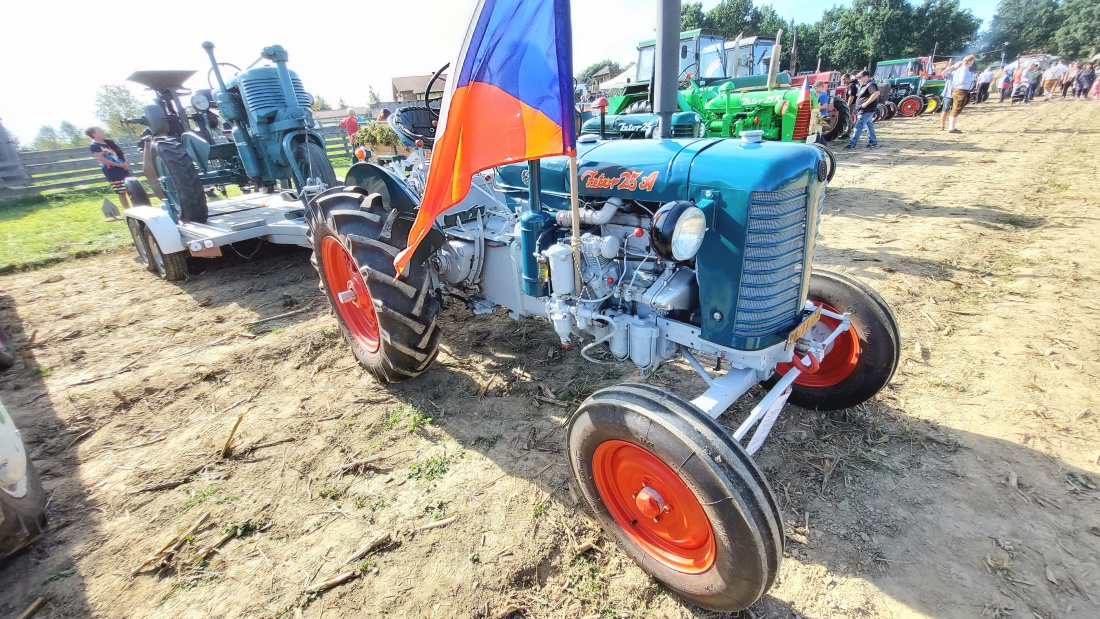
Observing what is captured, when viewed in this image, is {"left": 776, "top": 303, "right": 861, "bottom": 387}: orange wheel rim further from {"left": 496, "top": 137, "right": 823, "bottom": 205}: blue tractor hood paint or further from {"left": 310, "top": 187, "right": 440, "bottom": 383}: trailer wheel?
{"left": 310, "top": 187, "right": 440, "bottom": 383}: trailer wheel

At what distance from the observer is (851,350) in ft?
9.02

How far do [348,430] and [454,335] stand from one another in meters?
1.27

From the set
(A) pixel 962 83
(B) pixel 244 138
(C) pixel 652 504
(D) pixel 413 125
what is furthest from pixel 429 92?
(A) pixel 962 83

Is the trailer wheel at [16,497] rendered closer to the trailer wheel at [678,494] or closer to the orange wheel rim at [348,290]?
the orange wheel rim at [348,290]

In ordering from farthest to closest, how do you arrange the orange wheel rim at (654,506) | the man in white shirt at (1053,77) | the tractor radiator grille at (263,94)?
the man in white shirt at (1053,77) < the tractor radiator grille at (263,94) < the orange wheel rim at (654,506)

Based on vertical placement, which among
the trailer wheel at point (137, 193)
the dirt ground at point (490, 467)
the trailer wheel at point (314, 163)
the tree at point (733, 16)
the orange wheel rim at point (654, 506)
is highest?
the tree at point (733, 16)

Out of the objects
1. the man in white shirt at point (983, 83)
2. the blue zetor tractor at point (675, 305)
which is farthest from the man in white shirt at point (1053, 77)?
the blue zetor tractor at point (675, 305)

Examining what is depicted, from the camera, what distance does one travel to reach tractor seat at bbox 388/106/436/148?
11.6ft

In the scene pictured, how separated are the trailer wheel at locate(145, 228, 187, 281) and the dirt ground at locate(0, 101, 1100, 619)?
927 millimetres

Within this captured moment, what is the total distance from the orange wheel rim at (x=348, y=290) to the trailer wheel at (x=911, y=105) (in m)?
22.4

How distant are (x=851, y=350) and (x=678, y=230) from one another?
5.17ft

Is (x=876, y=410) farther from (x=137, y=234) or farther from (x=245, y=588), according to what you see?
(x=137, y=234)

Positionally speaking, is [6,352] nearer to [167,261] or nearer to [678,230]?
[167,261]

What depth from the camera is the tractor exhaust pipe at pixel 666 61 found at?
255 centimetres
